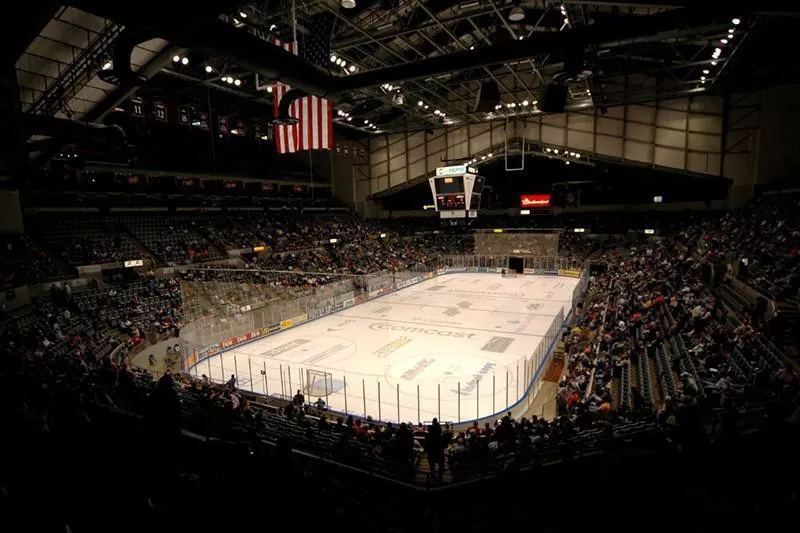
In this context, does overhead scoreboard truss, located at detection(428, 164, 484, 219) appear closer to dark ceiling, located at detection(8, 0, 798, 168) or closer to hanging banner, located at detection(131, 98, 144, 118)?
dark ceiling, located at detection(8, 0, 798, 168)

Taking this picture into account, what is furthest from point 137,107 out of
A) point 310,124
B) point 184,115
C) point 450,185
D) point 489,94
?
point 450,185

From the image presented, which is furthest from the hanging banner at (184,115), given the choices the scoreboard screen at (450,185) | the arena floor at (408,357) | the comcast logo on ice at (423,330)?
the scoreboard screen at (450,185)

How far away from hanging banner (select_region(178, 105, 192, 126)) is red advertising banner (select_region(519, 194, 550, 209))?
3306 centimetres

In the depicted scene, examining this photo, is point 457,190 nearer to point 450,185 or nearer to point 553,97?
point 450,185

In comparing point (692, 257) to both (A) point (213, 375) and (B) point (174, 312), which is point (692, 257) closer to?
(A) point (213, 375)

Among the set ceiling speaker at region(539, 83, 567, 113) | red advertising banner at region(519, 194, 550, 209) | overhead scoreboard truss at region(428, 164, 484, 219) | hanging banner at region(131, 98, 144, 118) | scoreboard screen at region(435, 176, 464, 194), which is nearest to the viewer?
ceiling speaker at region(539, 83, 567, 113)

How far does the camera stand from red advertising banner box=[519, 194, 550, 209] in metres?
43.8

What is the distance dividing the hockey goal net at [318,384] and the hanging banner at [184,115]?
13.2 meters

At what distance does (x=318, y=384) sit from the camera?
50.8 feet

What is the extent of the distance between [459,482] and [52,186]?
1112 inches

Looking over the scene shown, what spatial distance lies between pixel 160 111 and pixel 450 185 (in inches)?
741

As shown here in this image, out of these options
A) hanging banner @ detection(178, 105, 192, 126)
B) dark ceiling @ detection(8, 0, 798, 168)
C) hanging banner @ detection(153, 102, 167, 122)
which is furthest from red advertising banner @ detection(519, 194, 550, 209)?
hanging banner @ detection(153, 102, 167, 122)

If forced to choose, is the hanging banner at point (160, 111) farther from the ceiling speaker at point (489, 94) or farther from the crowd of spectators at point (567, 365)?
the ceiling speaker at point (489, 94)

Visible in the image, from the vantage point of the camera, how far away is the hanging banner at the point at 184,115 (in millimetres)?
19737
